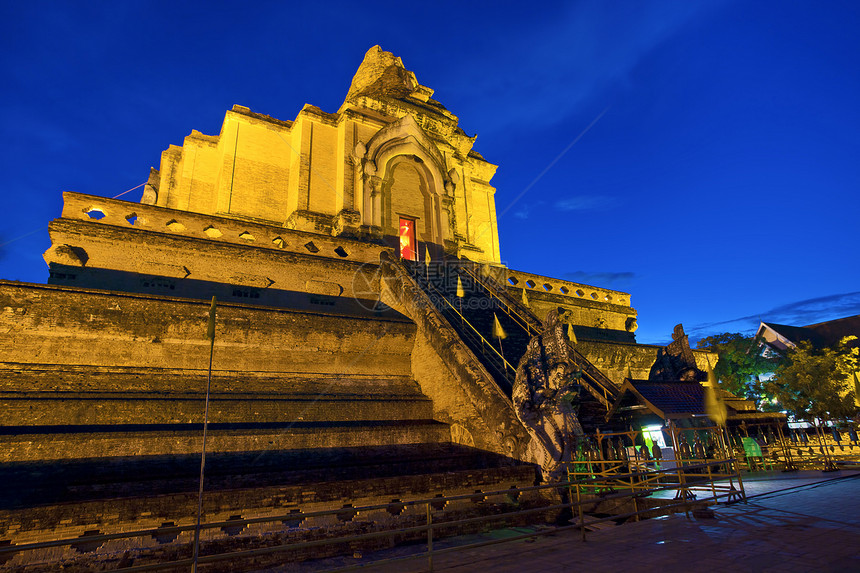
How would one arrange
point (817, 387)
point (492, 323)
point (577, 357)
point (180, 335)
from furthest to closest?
1. point (817, 387)
2. point (492, 323)
3. point (577, 357)
4. point (180, 335)

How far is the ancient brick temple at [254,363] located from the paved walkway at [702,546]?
7.39 ft

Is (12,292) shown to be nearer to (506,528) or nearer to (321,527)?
(321,527)

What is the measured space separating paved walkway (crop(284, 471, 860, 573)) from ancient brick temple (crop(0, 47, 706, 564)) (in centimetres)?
225

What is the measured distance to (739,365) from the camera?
29000 millimetres

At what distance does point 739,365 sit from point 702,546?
2785 cm

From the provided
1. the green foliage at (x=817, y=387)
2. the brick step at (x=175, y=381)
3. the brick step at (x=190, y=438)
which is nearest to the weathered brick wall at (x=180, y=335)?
the brick step at (x=175, y=381)

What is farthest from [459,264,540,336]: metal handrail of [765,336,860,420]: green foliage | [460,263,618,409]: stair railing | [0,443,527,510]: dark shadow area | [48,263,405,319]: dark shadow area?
[765,336,860,420]: green foliage

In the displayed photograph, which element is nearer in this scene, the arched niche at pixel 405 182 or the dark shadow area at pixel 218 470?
the dark shadow area at pixel 218 470

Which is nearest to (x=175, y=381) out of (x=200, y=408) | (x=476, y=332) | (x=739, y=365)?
(x=200, y=408)

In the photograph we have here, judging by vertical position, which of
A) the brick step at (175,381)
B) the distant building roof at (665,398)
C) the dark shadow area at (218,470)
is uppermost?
the brick step at (175,381)

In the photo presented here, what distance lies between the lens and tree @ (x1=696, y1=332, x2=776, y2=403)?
27522 mm

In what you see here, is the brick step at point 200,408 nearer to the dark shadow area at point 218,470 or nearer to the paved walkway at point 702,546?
the dark shadow area at point 218,470

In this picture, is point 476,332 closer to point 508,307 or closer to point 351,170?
point 508,307

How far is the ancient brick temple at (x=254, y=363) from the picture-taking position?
815 cm
